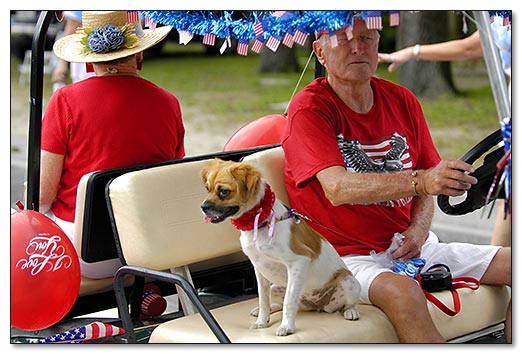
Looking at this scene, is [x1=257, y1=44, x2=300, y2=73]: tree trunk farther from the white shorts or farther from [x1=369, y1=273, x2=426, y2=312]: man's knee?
[x1=369, y1=273, x2=426, y2=312]: man's knee

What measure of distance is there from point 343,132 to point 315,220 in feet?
1.11

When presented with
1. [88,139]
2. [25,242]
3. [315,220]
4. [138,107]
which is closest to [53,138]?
[88,139]

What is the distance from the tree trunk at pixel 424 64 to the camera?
36.1ft

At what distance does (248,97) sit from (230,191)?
10015 mm

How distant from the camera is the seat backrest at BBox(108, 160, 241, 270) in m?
3.27

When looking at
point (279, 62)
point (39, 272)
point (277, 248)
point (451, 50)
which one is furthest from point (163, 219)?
point (279, 62)

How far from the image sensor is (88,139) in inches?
144

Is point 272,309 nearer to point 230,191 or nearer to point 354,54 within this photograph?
point 230,191

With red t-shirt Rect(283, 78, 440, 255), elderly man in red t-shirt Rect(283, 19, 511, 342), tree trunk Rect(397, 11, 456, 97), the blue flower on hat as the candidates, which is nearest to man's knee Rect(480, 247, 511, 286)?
elderly man in red t-shirt Rect(283, 19, 511, 342)

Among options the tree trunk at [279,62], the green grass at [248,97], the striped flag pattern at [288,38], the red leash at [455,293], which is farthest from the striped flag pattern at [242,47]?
the tree trunk at [279,62]

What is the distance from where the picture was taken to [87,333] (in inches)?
133

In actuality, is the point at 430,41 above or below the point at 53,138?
below
